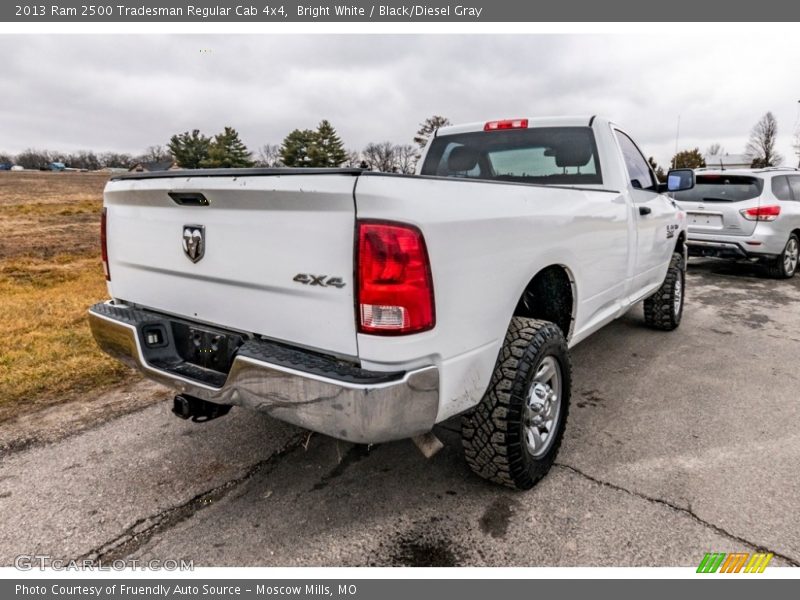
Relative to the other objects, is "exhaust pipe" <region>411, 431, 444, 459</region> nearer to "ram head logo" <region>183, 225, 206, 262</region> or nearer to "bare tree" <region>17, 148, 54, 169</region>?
"ram head logo" <region>183, 225, 206, 262</region>

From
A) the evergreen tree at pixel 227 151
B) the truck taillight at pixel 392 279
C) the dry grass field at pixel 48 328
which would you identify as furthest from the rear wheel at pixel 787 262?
the evergreen tree at pixel 227 151

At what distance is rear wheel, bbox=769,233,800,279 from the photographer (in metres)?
8.25

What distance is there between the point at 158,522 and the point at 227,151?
208ft

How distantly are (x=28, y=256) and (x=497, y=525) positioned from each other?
10663 mm

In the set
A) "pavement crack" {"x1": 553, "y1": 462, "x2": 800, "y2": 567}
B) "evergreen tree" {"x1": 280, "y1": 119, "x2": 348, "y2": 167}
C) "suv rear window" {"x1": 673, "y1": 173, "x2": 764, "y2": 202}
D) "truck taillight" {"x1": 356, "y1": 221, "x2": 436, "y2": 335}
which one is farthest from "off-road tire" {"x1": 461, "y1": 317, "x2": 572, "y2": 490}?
"evergreen tree" {"x1": 280, "y1": 119, "x2": 348, "y2": 167}

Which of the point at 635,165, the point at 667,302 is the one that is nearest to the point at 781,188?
the point at 667,302

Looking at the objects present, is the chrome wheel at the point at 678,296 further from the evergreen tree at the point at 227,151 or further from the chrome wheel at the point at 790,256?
the evergreen tree at the point at 227,151

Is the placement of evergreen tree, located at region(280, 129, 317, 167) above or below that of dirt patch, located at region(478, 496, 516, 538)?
above

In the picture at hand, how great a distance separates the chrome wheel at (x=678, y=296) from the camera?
5.18m

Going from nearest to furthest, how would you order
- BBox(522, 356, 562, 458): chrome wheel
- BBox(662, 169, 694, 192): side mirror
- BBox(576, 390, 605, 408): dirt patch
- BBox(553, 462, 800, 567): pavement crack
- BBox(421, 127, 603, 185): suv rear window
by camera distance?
1. BBox(553, 462, 800, 567): pavement crack
2. BBox(522, 356, 562, 458): chrome wheel
3. BBox(576, 390, 605, 408): dirt patch
4. BBox(421, 127, 603, 185): suv rear window
5. BBox(662, 169, 694, 192): side mirror

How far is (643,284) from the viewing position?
14.2 feet

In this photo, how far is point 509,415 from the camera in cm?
228

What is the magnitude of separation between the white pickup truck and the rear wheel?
273 inches

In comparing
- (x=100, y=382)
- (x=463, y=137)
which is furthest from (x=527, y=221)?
(x=100, y=382)
